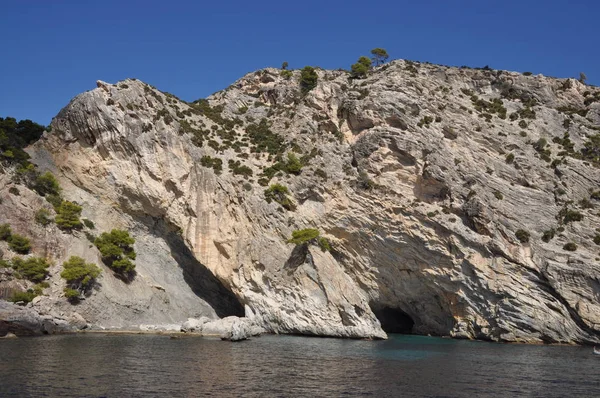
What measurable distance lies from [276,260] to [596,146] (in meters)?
50.3

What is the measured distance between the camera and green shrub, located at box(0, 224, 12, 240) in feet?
167

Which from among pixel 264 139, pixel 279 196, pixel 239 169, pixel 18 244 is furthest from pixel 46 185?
pixel 264 139

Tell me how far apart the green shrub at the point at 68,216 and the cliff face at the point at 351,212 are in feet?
6.97

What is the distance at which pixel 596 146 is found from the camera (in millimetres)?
70625

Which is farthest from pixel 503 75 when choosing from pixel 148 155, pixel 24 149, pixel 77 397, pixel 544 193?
pixel 77 397

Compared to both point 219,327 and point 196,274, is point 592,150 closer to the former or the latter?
point 219,327

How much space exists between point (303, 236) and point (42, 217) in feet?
96.8

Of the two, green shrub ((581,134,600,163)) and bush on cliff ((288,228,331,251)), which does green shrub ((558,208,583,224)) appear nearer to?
green shrub ((581,134,600,163))

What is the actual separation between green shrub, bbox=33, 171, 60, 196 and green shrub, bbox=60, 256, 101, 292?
11376 mm

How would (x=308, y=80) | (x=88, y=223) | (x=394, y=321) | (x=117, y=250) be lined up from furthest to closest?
(x=308, y=80) < (x=394, y=321) < (x=88, y=223) < (x=117, y=250)

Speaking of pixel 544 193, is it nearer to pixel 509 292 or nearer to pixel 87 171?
pixel 509 292

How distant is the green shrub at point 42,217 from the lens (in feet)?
178

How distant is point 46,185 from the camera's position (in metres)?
58.6

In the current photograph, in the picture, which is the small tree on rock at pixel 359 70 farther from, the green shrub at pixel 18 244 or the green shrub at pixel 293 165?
the green shrub at pixel 18 244
